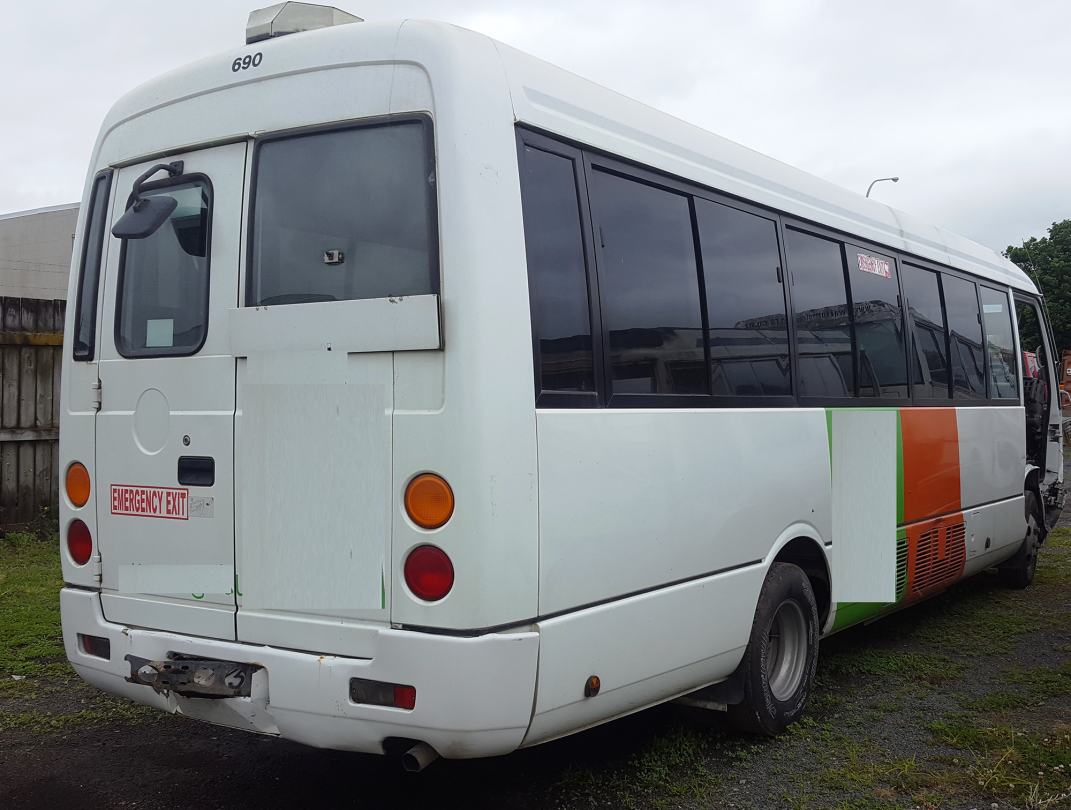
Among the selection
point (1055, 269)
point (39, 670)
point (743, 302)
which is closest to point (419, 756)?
point (743, 302)

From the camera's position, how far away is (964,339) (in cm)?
768

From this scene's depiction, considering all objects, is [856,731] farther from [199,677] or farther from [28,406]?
[28,406]

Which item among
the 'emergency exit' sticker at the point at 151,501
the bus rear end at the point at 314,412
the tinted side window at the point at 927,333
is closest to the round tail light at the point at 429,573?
the bus rear end at the point at 314,412

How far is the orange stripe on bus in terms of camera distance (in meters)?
6.32

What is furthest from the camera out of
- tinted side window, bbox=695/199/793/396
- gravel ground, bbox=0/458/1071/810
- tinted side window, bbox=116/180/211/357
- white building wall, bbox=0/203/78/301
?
white building wall, bbox=0/203/78/301

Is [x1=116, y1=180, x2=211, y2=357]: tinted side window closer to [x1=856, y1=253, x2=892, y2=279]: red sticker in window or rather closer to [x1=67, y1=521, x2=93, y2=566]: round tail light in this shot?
[x1=67, y1=521, x2=93, y2=566]: round tail light

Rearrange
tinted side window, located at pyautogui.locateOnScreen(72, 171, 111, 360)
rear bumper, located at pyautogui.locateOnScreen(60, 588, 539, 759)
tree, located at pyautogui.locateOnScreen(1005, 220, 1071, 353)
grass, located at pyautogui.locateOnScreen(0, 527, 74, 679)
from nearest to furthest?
rear bumper, located at pyautogui.locateOnScreen(60, 588, 539, 759)
tinted side window, located at pyautogui.locateOnScreen(72, 171, 111, 360)
grass, located at pyautogui.locateOnScreen(0, 527, 74, 679)
tree, located at pyautogui.locateOnScreen(1005, 220, 1071, 353)

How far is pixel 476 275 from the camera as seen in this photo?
3305 millimetres

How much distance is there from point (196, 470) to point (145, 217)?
100 cm

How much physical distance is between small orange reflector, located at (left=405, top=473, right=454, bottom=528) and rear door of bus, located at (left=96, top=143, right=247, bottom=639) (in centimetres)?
83

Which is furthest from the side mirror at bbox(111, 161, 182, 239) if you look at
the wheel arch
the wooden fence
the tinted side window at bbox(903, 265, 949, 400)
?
the wooden fence

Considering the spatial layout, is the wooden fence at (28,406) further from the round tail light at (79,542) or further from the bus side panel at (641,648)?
the bus side panel at (641,648)

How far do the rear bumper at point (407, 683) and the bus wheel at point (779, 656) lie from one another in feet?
5.59

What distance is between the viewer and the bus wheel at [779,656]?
468 centimetres
